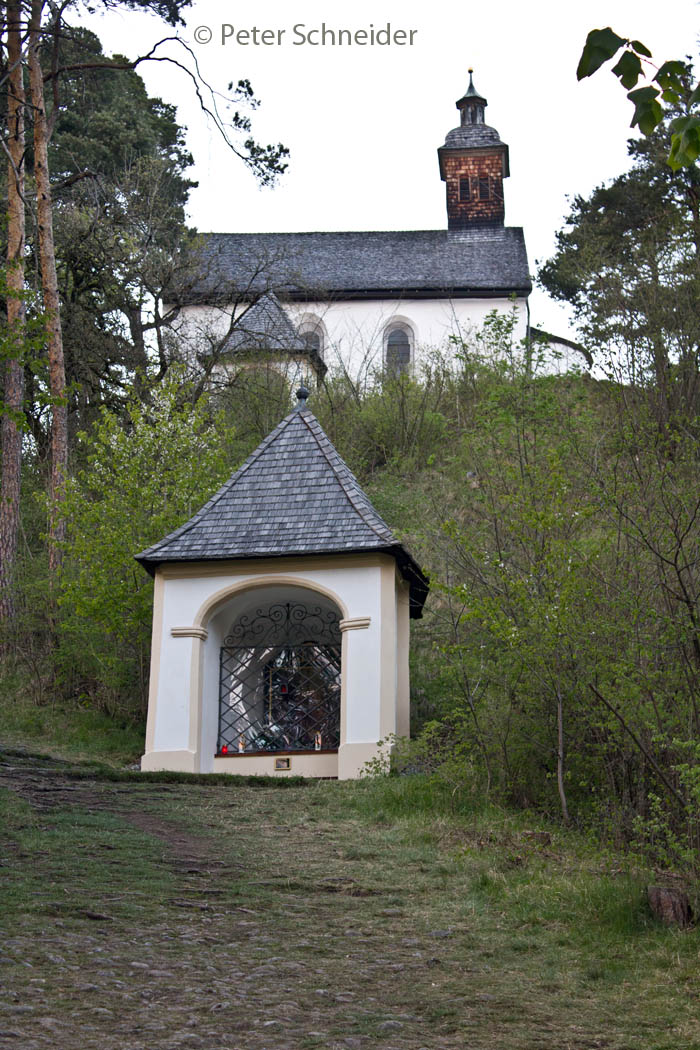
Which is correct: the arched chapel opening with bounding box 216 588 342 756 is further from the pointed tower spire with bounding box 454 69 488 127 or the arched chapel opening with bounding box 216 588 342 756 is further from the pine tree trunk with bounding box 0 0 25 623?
the pointed tower spire with bounding box 454 69 488 127

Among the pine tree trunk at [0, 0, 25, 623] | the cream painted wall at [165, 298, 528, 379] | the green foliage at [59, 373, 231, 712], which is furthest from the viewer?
the cream painted wall at [165, 298, 528, 379]

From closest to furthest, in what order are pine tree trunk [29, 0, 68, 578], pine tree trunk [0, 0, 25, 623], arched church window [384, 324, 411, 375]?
1. pine tree trunk [0, 0, 25, 623]
2. pine tree trunk [29, 0, 68, 578]
3. arched church window [384, 324, 411, 375]

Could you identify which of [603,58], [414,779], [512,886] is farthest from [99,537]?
[603,58]

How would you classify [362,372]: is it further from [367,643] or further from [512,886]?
[512,886]

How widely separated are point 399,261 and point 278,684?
30176 millimetres

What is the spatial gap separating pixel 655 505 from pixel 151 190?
1813cm

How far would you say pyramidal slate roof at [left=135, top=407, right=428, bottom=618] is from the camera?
13.8 meters

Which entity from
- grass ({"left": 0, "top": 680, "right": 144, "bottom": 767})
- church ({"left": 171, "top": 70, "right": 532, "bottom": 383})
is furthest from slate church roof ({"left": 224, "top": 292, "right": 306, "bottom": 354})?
grass ({"left": 0, "top": 680, "right": 144, "bottom": 767})

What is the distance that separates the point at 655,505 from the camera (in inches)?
371

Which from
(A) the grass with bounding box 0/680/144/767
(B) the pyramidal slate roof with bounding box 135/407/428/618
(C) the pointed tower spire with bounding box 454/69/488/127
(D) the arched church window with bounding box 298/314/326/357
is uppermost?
(C) the pointed tower spire with bounding box 454/69/488/127

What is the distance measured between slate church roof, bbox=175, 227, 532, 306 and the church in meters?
0.03

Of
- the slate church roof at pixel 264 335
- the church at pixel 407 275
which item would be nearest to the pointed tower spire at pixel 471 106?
the church at pixel 407 275

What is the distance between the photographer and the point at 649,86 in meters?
3.80

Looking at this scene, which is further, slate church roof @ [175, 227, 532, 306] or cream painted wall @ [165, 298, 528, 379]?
slate church roof @ [175, 227, 532, 306]
